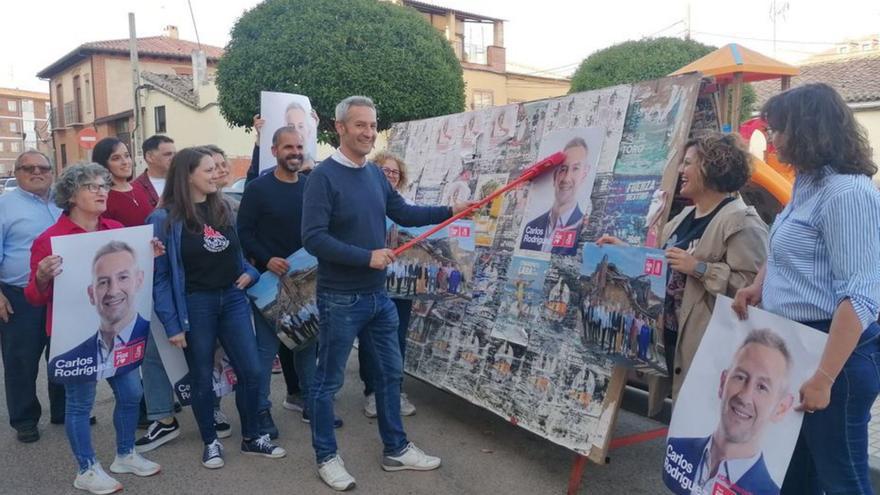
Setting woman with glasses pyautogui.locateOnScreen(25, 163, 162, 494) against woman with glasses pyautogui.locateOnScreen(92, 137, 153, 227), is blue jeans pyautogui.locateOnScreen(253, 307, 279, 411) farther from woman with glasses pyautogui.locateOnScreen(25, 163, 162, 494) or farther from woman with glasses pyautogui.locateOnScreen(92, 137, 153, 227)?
woman with glasses pyautogui.locateOnScreen(92, 137, 153, 227)

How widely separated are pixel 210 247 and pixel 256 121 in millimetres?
1523

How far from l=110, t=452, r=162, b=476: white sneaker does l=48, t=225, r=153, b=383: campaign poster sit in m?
0.55

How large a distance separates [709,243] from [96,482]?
3292 mm

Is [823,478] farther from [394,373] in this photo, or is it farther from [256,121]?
[256,121]

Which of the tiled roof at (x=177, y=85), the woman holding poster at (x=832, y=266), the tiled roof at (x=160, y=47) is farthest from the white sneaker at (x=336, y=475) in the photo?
the tiled roof at (x=160, y=47)

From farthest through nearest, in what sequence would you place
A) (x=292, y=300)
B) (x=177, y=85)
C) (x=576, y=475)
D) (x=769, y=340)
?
(x=177, y=85) < (x=292, y=300) < (x=576, y=475) < (x=769, y=340)

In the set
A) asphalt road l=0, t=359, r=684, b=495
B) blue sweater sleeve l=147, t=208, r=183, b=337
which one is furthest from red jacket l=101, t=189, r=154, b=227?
asphalt road l=0, t=359, r=684, b=495

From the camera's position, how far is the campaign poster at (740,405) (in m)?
2.23

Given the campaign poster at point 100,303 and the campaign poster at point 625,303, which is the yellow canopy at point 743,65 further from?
the campaign poster at point 100,303

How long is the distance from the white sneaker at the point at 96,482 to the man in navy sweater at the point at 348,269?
3.55 ft

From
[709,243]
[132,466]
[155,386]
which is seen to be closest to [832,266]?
[709,243]

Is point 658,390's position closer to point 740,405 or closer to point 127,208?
point 740,405

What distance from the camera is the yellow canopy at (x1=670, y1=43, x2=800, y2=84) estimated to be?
631 cm

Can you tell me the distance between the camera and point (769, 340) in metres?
2.31
